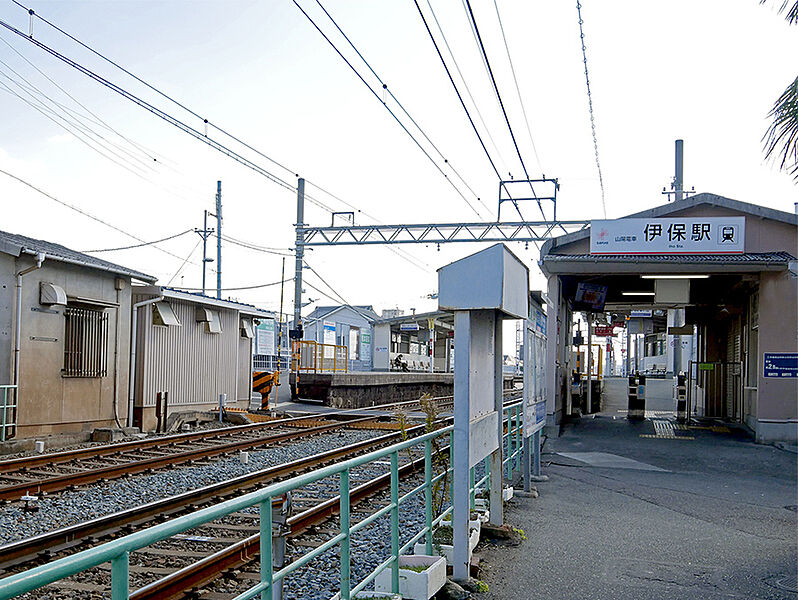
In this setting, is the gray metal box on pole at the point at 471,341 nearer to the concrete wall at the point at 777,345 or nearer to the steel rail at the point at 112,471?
the steel rail at the point at 112,471

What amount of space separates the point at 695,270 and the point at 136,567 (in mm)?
14246

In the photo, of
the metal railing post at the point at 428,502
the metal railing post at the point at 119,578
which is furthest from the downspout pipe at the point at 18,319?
the metal railing post at the point at 119,578

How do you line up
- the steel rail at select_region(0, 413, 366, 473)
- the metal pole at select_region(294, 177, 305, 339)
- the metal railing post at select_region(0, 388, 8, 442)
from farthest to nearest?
the metal pole at select_region(294, 177, 305, 339)
the metal railing post at select_region(0, 388, 8, 442)
the steel rail at select_region(0, 413, 366, 473)

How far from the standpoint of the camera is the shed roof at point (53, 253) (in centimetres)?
1464

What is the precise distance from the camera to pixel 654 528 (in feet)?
27.3

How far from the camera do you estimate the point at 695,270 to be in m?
17.4

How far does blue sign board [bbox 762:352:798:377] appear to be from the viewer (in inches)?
654

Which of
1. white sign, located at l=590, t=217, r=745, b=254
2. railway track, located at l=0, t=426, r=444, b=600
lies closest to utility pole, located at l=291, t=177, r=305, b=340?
white sign, located at l=590, t=217, r=745, b=254

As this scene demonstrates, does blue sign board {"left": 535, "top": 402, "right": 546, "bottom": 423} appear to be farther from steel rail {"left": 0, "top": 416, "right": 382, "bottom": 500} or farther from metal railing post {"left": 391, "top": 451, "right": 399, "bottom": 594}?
steel rail {"left": 0, "top": 416, "right": 382, "bottom": 500}

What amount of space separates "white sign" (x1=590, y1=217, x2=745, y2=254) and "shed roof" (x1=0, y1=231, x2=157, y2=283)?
32.8 feet

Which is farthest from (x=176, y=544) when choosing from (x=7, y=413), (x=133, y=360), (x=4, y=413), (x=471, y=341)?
(x=133, y=360)

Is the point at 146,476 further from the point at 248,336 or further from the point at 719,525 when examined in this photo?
the point at 248,336

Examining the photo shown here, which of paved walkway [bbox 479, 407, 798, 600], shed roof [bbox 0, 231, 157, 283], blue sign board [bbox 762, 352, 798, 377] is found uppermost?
shed roof [bbox 0, 231, 157, 283]

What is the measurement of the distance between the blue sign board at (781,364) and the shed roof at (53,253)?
525 inches
